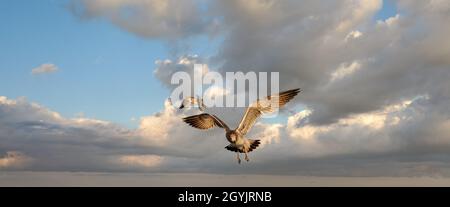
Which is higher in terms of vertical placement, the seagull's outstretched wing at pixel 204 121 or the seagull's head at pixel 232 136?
the seagull's outstretched wing at pixel 204 121

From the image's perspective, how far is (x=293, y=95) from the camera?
54.0m

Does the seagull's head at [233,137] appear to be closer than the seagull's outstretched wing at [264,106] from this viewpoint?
Yes

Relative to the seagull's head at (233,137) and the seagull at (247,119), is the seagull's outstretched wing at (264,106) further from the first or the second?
the seagull's head at (233,137)

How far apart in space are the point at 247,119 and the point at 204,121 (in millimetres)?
4091

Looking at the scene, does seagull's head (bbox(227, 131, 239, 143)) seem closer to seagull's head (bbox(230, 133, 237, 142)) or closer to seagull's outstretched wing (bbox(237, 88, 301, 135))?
seagull's head (bbox(230, 133, 237, 142))

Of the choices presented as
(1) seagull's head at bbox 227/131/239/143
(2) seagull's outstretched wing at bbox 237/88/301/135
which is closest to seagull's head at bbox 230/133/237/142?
(1) seagull's head at bbox 227/131/239/143

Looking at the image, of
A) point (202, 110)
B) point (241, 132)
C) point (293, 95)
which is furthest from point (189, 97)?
point (293, 95)

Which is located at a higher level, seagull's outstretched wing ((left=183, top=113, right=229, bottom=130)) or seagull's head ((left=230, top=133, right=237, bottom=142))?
seagull's outstretched wing ((left=183, top=113, right=229, bottom=130))

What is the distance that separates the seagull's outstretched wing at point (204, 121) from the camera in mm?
53469

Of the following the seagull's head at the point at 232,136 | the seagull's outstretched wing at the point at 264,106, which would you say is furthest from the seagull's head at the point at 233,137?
the seagull's outstretched wing at the point at 264,106

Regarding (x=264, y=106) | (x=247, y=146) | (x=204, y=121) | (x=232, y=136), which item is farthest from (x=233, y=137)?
(x=264, y=106)

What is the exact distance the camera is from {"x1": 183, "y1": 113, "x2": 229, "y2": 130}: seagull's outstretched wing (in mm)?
53469

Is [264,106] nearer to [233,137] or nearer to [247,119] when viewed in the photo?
[247,119]
